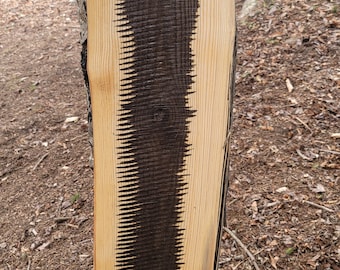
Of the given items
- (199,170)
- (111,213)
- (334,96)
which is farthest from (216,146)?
(334,96)

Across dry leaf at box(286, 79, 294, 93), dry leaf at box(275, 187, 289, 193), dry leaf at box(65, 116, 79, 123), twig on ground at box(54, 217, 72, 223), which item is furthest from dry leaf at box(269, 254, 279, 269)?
dry leaf at box(65, 116, 79, 123)

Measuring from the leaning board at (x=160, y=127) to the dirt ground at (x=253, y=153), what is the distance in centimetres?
79

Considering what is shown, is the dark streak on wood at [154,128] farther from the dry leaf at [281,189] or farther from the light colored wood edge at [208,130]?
the dry leaf at [281,189]

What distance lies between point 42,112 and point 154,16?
88.5 inches

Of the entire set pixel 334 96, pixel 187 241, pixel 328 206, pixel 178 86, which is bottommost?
pixel 328 206

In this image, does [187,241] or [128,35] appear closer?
[128,35]

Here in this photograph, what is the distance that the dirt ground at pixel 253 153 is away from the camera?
6.04 ft

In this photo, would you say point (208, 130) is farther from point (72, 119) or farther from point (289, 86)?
point (72, 119)

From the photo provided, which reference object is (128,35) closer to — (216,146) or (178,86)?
(178,86)

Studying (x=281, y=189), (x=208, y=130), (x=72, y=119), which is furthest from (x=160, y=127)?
(x=72, y=119)

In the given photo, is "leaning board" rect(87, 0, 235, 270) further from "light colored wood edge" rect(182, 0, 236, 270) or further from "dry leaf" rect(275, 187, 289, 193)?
"dry leaf" rect(275, 187, 289, 193)

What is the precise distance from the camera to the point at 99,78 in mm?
978

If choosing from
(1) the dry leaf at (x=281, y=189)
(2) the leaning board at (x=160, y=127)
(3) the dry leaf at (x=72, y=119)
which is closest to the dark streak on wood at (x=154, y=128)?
(2) the leaning board at (x=160, y=127)

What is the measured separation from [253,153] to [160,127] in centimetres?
135
